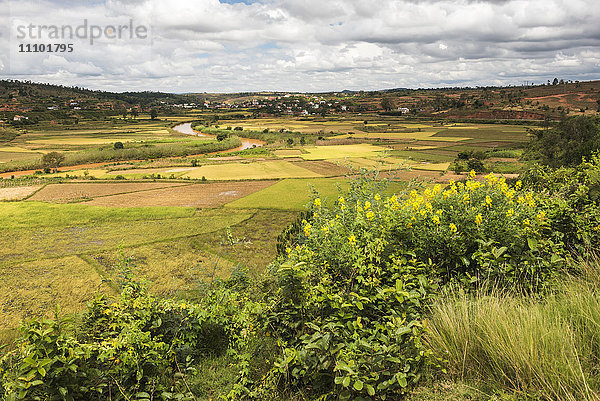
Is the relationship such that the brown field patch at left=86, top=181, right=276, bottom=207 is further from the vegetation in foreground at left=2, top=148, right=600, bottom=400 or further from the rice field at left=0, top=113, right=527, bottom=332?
the vegetation in foreground at left=2, top=148, right=600, bottom=400

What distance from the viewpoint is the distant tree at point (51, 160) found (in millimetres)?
40312

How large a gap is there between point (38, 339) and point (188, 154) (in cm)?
5215

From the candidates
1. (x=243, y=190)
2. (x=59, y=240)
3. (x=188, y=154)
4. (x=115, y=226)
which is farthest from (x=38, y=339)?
(x=188, y=154)

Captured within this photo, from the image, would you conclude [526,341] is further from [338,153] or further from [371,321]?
[338,153]

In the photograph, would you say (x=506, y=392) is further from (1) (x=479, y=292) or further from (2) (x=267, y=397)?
(2) (x=267, y=397)

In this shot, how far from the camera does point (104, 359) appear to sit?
4207mm

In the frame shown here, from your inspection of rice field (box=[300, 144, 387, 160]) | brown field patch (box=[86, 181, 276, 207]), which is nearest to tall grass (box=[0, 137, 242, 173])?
rice field (box=[300, 144, 387, 160])

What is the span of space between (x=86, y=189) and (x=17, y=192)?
4905mm

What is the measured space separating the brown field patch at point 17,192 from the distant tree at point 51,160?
40.0ft

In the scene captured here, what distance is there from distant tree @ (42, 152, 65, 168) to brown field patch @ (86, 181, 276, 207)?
2036 cm

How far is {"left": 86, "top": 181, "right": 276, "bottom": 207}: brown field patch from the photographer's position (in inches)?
967

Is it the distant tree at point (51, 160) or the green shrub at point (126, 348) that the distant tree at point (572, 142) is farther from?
the distant tree at point (51, 160)

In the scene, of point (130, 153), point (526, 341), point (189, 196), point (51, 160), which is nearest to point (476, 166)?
point (189, 196)

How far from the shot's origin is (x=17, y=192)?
27.7 metres
